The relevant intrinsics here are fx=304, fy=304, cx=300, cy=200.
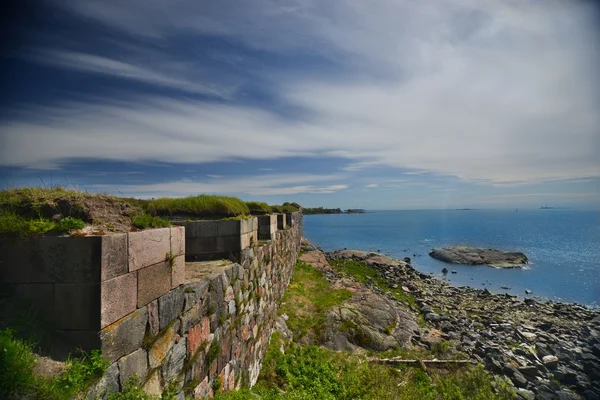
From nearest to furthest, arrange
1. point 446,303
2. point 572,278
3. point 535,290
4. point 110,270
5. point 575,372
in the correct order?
point 110,270, point 575,372, point 446,303, point 535,290, point 572,278

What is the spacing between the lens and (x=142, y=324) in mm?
3684

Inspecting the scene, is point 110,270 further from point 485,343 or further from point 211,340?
point 485,343

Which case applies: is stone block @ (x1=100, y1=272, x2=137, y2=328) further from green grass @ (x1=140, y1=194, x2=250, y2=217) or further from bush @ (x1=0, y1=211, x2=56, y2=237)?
green grass @ (x1=140, y1=194, x2=250, y2=217)

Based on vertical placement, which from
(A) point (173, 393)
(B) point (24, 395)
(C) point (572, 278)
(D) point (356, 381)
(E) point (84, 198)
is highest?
(E) point (84, 198)

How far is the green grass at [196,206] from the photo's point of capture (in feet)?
30.3

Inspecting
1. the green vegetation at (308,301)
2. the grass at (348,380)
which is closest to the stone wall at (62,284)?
the grass at (348,380)

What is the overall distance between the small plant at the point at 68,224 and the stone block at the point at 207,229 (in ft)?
14.1

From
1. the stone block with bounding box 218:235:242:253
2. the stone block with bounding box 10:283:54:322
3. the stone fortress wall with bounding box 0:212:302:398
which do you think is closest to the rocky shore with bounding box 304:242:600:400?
the stone block with bounding box 218:235:242:253

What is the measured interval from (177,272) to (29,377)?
2108 millimetres

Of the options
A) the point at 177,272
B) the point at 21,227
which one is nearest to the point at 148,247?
the point at 177,272

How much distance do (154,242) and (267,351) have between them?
7546 millimetres

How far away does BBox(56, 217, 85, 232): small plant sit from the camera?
10.4 ft

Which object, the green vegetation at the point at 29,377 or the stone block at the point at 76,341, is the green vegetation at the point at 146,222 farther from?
the green vegetation at the point at 29,377

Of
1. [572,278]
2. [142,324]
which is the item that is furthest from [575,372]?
[572,278]
